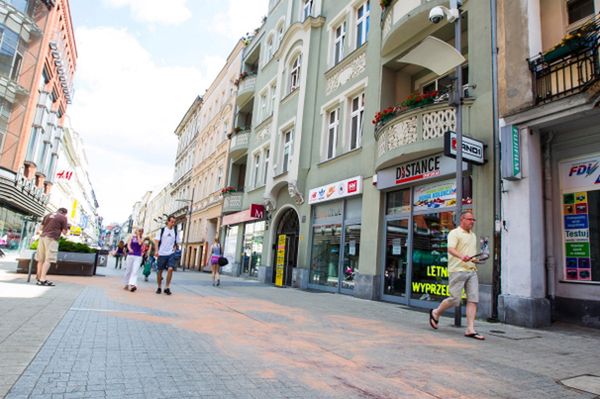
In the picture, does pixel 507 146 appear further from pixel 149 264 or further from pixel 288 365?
pixel 149 264

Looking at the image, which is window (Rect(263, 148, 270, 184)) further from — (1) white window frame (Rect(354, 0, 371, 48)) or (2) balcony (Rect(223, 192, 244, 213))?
(1) white window frame (Rect(354, 0, 371, 48))

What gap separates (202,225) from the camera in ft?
105

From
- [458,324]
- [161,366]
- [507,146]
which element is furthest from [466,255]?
[161,366]

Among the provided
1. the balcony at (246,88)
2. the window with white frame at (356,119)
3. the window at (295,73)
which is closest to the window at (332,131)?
the window with white frame at (356,119)

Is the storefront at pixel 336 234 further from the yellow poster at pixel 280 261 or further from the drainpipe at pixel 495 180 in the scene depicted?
the drainpipe at pixel 495 180

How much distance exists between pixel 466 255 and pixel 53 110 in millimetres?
35866

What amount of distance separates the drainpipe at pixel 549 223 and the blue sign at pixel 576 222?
0.28 m

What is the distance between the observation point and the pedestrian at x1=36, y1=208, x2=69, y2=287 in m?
9.19

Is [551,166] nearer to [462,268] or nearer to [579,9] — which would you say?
[579,9]

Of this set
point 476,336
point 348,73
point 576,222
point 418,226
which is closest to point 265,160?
point 348,73

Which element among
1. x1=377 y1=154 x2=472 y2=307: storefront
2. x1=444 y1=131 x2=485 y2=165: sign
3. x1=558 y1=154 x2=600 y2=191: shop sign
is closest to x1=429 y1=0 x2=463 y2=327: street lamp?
x1=444 y1=131 x2=485 y2=165: sign

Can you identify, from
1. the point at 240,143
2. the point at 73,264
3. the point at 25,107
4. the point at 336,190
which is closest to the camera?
the point at 73,264

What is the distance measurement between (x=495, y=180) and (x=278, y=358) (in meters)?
6.64

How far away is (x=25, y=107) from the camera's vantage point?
2662 cm
